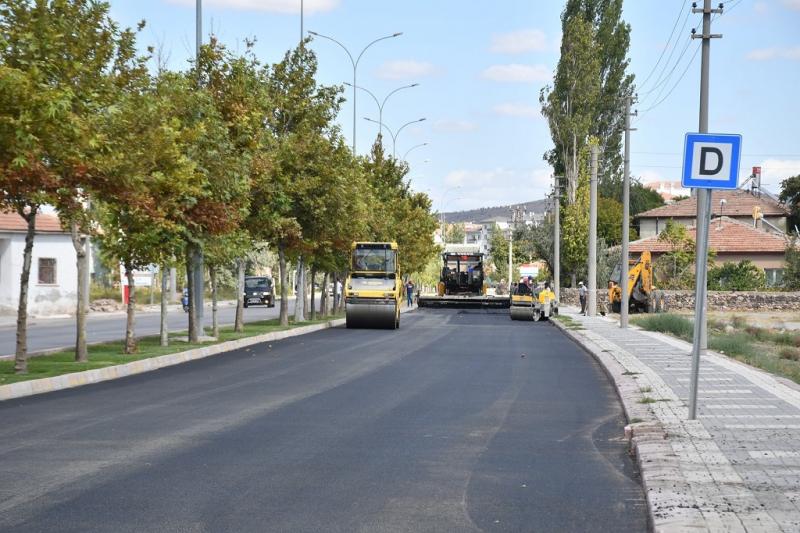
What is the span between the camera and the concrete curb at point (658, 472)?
24.5ft

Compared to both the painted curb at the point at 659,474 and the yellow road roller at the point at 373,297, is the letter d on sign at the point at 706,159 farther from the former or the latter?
the yellow road roller at the point at 373,297

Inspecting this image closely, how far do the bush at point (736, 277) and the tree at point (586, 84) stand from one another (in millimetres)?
11399

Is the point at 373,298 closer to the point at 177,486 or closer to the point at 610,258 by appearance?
the point at 177,486

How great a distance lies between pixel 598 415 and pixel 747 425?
7.99 ft

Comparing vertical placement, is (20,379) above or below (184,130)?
below

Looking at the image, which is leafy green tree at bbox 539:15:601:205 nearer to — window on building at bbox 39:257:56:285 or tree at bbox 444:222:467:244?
window on building at bbox 39:257:56:285

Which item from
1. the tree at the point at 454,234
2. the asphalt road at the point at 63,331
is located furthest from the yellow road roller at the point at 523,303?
the tree at the point at 454,234

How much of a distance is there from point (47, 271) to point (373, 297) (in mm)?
19441

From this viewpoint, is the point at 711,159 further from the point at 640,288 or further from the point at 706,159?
the point at 640,288

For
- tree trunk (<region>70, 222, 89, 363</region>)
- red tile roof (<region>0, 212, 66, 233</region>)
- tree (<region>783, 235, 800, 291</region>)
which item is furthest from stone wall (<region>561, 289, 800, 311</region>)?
tree trunk (<region>70, 222, 89, 363</region>)

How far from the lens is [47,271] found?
172 ft

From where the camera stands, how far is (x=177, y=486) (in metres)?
9.10

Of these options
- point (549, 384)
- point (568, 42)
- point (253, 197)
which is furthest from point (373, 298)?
point (568, 42)

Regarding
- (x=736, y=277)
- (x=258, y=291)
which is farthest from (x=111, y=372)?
(x=736, y=277)
